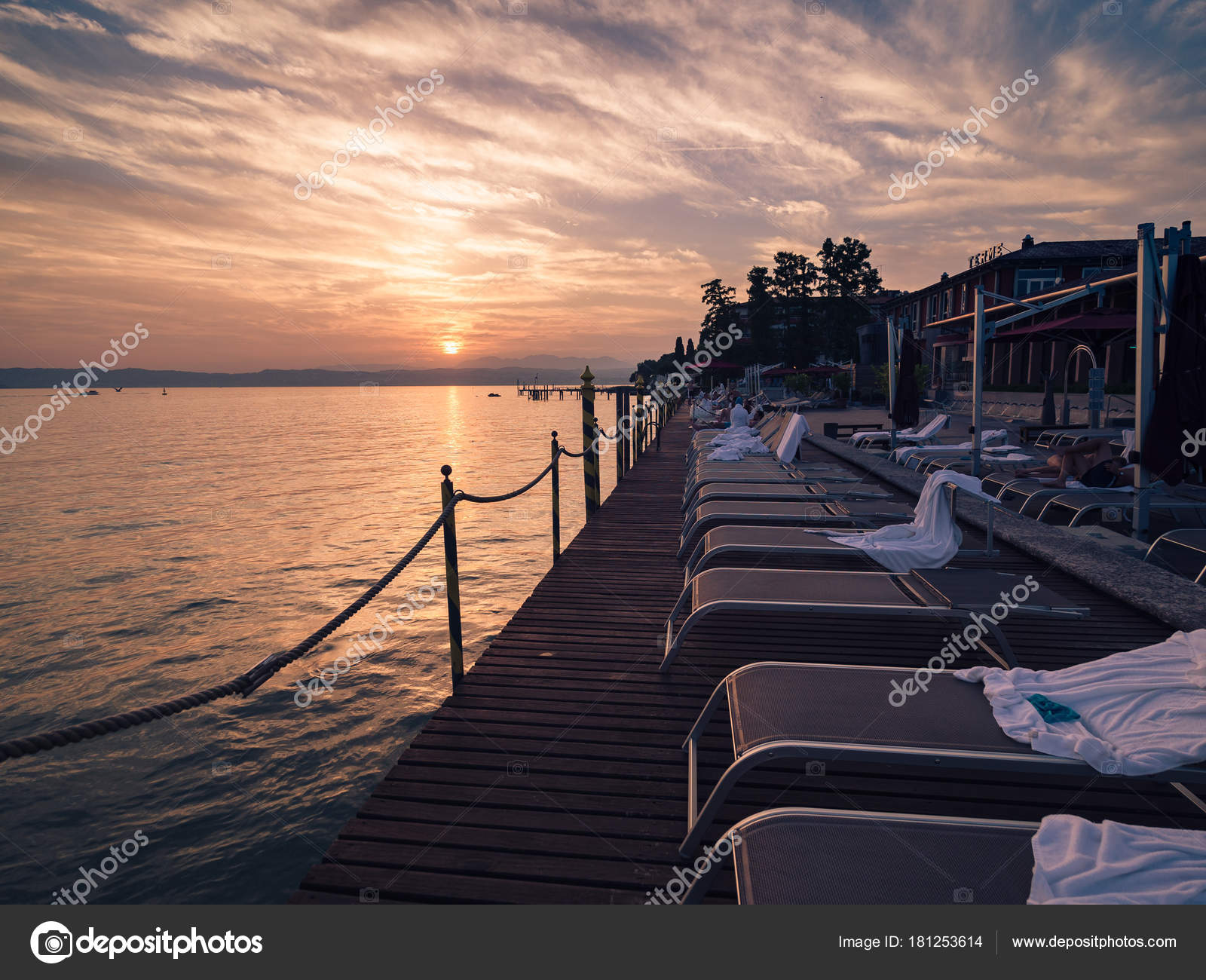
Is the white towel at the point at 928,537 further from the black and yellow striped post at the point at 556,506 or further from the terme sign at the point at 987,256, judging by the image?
the terme sign at the point at 987,256

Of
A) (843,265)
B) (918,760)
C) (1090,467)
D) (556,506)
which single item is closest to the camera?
(918,760)

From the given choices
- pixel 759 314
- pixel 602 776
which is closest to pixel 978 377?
pixel 602 776

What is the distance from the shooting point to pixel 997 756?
7.04 feet

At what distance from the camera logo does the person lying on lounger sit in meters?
10.3

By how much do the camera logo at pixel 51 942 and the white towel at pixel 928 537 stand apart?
4834 millimetres

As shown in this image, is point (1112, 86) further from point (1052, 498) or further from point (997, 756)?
point (997, 756)

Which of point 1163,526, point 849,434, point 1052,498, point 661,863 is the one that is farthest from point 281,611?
point 849,434

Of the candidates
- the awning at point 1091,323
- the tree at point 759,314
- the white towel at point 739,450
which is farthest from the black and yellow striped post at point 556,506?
the tree at point 759,314

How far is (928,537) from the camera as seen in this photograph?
5.05 m

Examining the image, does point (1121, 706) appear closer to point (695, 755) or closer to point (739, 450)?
point (695, 755)

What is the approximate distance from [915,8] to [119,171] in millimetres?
9471

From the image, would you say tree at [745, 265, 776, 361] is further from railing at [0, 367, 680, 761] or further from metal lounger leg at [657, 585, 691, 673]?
metal lounger leg at [657, 585, 691, 673]

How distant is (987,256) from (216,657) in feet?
183

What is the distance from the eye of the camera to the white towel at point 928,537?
191 inches
